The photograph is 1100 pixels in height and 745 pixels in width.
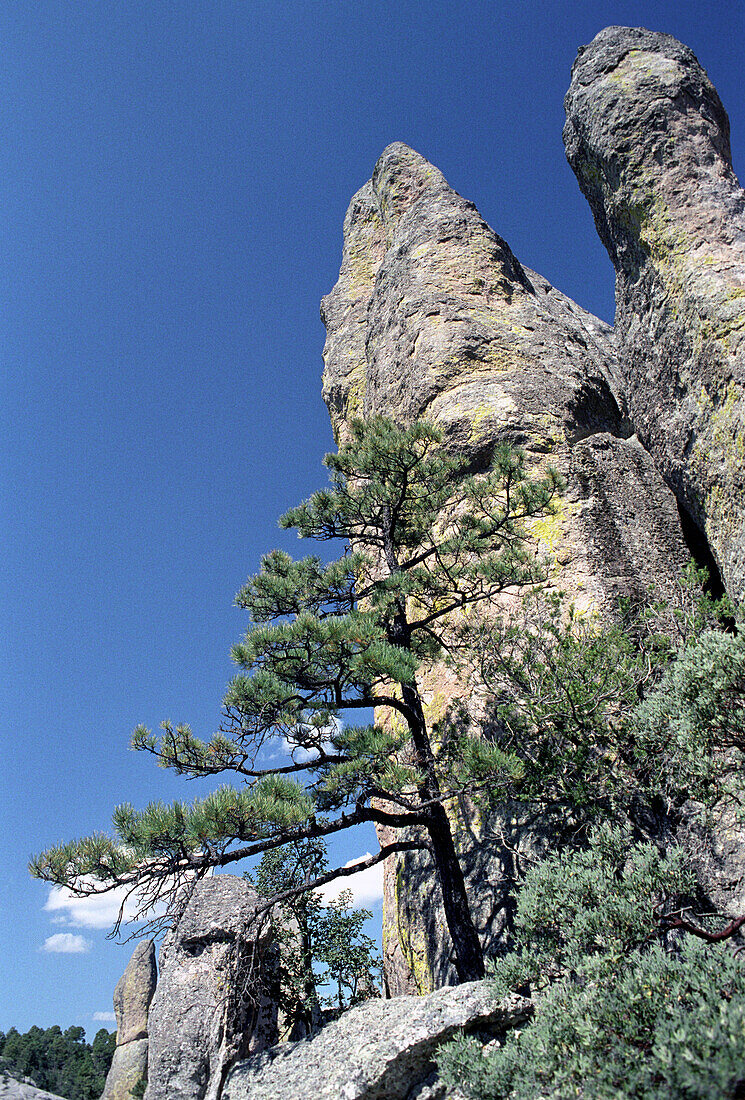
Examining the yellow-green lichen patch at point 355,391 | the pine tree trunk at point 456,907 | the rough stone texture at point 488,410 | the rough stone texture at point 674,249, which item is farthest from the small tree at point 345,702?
the yellow-green lichen patch at point 355,391

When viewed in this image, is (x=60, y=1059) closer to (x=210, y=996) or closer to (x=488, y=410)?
(x=210, y=996)

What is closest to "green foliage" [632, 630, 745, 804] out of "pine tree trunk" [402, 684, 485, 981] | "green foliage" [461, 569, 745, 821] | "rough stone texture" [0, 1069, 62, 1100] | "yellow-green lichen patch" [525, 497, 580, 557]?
"green foliage" [461, 569, 745, 821]

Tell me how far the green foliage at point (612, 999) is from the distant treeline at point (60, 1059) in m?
45.8

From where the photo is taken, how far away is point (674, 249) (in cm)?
864

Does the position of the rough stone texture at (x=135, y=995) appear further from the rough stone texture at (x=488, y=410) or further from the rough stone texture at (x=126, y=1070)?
the rough stone texture at (x=488, y=410)

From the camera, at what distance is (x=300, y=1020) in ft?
27.1

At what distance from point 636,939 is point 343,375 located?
46.9ft

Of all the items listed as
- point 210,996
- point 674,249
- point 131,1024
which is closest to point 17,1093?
point 210,996

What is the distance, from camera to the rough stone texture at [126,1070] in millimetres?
20625

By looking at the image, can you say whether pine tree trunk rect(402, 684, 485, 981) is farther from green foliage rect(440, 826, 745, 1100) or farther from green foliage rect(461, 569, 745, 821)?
green foliage rect(440, 826, 745, 1100)

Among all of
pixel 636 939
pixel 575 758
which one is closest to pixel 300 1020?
pixel 575 758

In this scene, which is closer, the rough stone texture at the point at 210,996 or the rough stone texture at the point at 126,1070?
the rough stone texture at the point at 210,996

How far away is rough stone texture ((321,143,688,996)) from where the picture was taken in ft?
25.6

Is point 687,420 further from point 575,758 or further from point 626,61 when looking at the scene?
point 626,61
